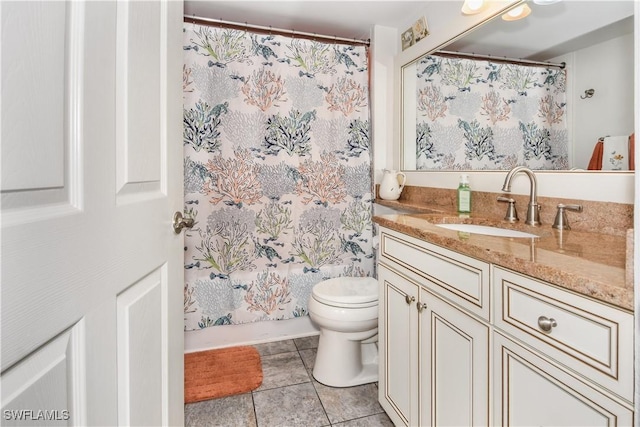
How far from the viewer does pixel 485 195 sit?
5.55ft

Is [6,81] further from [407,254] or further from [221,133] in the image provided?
[221,133]

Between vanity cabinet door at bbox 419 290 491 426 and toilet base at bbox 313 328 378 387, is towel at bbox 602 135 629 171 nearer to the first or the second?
vanity cabinet door at bbox 419 290 491 426

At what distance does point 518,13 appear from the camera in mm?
1512

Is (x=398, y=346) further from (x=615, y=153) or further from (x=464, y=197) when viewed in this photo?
(x=615, y=153)

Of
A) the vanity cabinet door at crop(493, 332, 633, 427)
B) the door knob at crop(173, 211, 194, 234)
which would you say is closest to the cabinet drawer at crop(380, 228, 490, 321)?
the vanity cabinet door at crop(493, 332, 633, 427)

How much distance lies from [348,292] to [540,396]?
113cm

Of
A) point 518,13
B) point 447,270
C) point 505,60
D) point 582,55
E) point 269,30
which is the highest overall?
point 269,30

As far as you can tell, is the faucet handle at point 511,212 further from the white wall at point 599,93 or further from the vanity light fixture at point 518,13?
the vanity light fixture at point 518,13

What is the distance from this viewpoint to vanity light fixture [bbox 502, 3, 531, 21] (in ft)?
4.84

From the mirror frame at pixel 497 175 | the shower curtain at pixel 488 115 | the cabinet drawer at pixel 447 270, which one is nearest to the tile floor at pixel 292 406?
the cabinet drawer at pixel 447 270

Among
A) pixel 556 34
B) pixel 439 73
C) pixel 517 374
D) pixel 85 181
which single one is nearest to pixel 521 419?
pixel 517 374

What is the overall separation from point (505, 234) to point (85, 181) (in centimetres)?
140

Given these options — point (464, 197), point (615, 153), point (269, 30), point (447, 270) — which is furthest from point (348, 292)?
point (269, 30)

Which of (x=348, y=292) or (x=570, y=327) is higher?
(x=570, y=327)
